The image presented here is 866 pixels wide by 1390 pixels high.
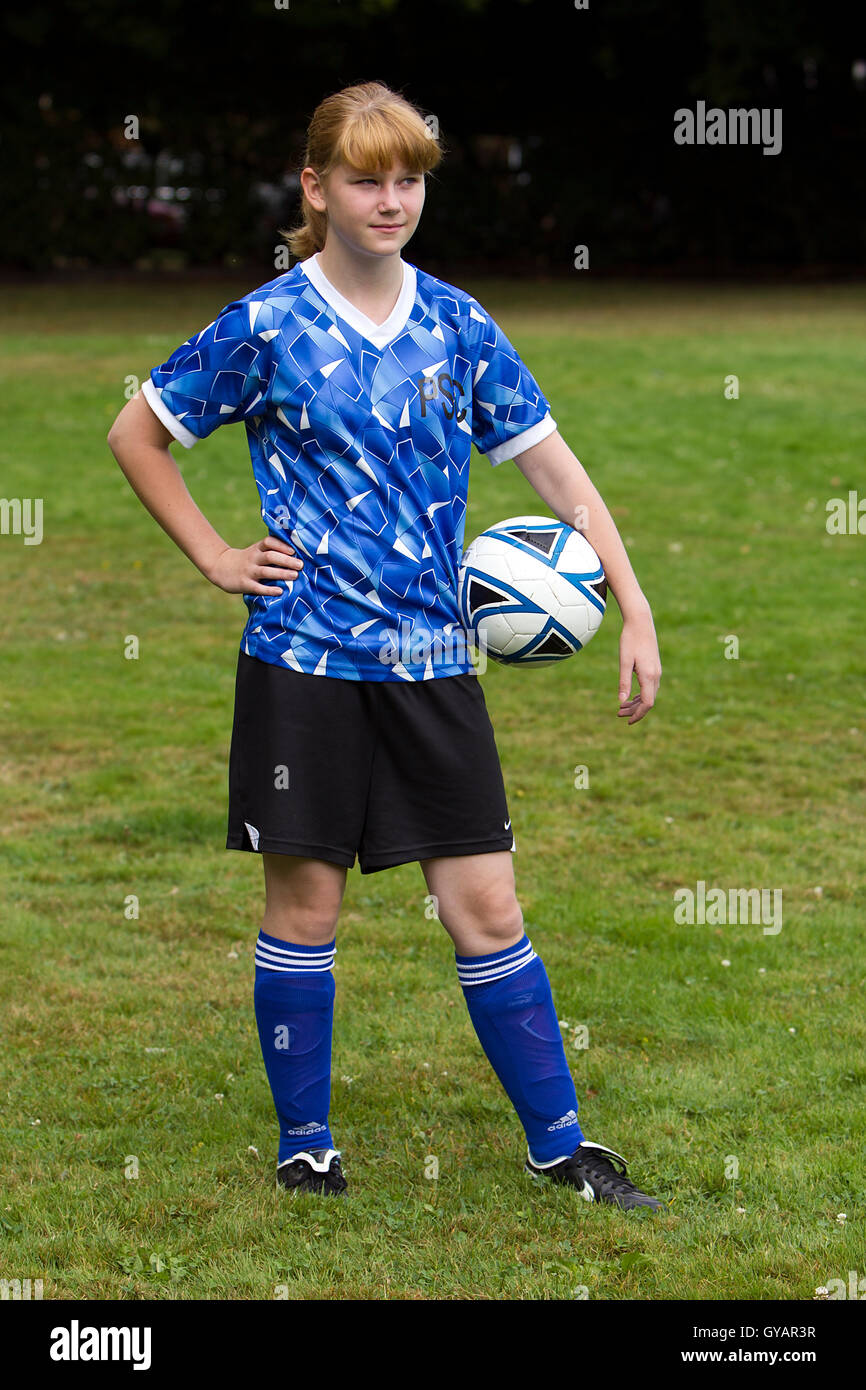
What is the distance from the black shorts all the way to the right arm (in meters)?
0.19

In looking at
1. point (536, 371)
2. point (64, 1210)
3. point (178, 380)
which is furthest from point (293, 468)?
point (536, 371)

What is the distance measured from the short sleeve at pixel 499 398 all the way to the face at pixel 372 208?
0.29m

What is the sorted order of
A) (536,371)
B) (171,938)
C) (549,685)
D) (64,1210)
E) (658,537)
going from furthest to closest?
1. (536,371)
2. (658,537)
3. (549,685)
4. (171,938)
5. (64,1210)

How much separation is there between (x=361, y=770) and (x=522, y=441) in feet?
2.72

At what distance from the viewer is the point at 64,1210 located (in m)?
3.65

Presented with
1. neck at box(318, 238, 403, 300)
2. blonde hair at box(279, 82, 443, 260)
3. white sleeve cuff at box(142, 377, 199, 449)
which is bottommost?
white sleeve cuff at box(142, 377, 199, 449)

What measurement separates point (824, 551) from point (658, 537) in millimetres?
1142

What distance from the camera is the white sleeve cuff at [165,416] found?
3410mm

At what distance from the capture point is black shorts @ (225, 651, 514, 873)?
339cm

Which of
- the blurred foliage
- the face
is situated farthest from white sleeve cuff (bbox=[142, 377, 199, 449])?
the blurred foliage

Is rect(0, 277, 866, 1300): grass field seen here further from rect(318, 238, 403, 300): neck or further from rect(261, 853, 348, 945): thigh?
rect(318, 238, 403, 300): neck

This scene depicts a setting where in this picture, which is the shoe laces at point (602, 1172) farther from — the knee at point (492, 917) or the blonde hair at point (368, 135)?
the blonde hair at point (368, 135)

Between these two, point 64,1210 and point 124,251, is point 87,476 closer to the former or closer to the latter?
point 64,1210

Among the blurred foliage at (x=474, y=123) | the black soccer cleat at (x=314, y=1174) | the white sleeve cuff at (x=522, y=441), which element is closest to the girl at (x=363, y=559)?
the white sleeve cuff at (x=522, y=441)
